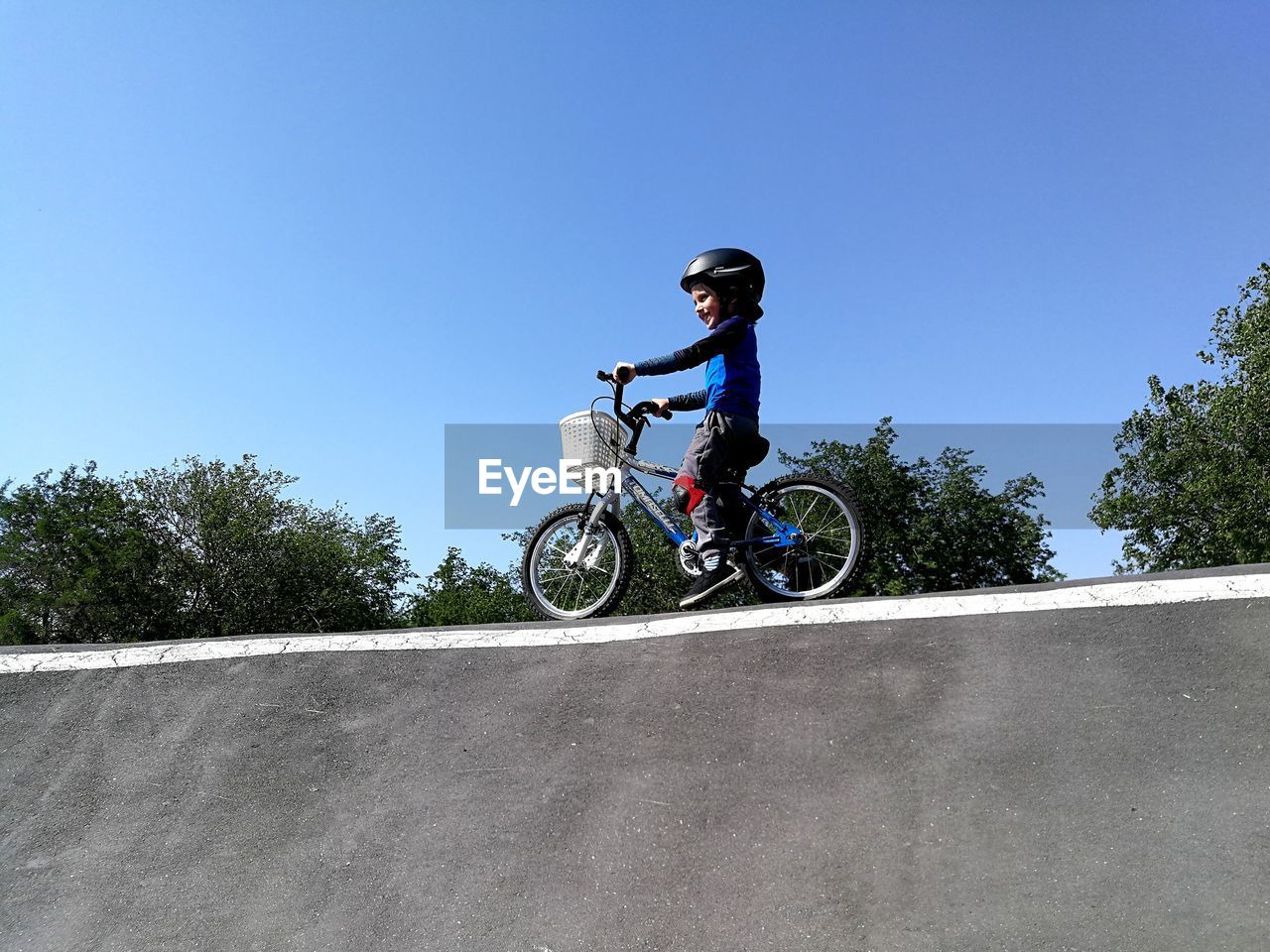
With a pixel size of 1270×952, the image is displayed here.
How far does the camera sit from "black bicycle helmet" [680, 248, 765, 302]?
6391 mm

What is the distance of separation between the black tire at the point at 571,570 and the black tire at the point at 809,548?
0.96 m

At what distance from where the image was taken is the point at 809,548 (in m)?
6.29

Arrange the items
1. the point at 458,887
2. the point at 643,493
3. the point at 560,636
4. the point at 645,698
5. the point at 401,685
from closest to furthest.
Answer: the point at 458,887, the point at 645,698, the point at 401,685, the point at 560,636, the point at 643,493

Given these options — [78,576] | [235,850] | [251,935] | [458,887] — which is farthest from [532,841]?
[78,576]

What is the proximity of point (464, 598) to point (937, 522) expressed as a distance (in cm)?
2317

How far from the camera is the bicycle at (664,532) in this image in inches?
245

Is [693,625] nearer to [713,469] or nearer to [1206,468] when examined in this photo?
[713,469]

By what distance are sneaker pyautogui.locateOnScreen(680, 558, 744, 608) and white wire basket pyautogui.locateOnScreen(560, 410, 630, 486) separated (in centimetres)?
117

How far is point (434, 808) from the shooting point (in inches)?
169

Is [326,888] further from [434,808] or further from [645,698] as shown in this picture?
[645,698]

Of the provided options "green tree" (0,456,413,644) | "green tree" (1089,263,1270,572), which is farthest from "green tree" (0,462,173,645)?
"green tree" (1089,263,1270,572)

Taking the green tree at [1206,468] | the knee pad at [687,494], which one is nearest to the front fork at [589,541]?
the knee pad at [687,494]

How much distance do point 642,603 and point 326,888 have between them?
3315 cm

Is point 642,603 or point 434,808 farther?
point 642,603
